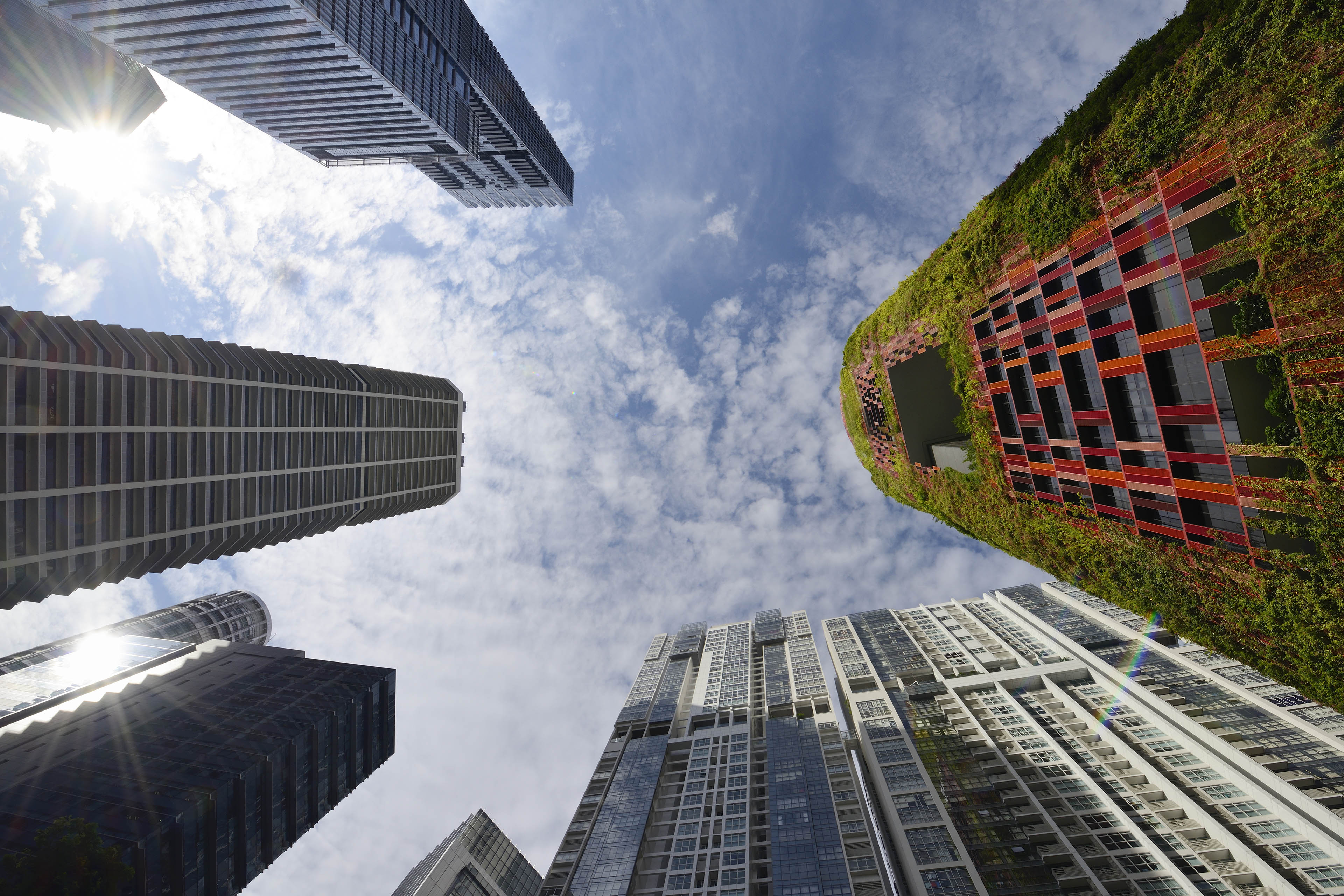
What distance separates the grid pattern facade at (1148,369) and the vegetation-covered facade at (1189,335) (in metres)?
0.10

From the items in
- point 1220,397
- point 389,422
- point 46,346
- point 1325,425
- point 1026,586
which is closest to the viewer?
point 1325,425

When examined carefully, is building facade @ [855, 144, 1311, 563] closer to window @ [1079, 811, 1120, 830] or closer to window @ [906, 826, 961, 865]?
window @ [906, 826, 961, 865]

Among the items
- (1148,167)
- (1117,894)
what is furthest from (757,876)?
(1148,167)

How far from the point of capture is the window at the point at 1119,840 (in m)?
62.2

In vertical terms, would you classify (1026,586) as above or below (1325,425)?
below

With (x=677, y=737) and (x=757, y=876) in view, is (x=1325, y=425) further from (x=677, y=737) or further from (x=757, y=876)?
(x=677, y=737)

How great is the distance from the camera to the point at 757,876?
75812 millimetres

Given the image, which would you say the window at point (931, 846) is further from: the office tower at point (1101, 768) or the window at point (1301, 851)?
the window at point (1301, 851)

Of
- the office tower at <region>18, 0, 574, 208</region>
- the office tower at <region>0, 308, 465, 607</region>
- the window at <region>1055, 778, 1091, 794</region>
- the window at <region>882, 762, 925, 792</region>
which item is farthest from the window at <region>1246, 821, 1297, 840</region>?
the office tower at <region>18, 0, 574, 208</region>

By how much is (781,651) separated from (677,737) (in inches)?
1605

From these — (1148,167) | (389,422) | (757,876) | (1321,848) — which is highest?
(389,422)

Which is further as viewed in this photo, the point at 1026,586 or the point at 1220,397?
the point at 1026,586

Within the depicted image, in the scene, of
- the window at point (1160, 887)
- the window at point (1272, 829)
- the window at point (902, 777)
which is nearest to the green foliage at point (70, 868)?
the window at point (902, 777)

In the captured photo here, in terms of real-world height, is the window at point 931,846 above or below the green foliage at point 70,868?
below
